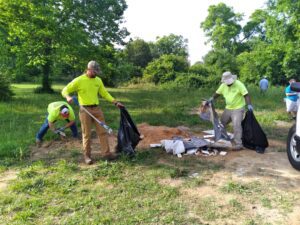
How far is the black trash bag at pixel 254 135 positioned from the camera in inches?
255

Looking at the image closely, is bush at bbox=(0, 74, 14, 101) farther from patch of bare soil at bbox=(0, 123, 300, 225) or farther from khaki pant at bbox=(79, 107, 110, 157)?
khaki pant at bbox=(79, 107, 110, 157)

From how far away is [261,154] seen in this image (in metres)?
6.37

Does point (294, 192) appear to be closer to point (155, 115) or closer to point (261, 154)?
point (261, 154)

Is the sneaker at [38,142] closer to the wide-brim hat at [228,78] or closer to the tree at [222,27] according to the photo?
the wide-brim hat at [228,78]

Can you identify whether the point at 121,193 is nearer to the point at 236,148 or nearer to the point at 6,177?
→ the point at 6,177

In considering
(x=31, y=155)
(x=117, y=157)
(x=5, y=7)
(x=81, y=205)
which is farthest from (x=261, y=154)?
(x=5, y=7)

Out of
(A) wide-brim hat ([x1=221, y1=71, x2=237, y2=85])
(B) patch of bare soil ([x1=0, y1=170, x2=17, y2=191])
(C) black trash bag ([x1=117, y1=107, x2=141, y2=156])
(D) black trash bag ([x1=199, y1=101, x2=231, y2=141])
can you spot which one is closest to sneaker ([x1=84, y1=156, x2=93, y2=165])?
(C) black trash bag ([x1=117, y1=107, x2=141, y2=156])

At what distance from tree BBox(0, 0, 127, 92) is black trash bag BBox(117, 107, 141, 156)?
11.5 meters

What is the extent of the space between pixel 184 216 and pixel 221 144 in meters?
3.01

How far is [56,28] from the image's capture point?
16.7 metres

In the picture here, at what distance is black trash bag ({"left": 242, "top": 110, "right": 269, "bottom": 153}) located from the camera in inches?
255

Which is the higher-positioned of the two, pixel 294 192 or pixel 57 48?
pixel 57 48

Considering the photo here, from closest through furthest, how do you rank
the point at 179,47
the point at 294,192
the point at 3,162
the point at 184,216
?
1. the point at 184,216
2. the point at 294,192
3. the point at 3,162
4. the point at 179,47

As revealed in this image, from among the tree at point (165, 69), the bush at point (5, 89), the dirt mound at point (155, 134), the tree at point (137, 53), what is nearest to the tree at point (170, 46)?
the tree at point (137, 53)
